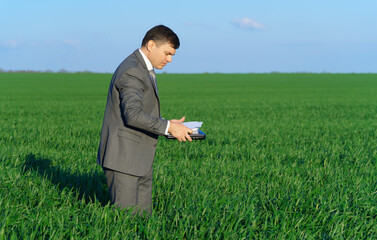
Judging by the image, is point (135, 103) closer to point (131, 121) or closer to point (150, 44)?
point (131, 121)

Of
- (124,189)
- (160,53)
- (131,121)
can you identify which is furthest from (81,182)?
(160,53)

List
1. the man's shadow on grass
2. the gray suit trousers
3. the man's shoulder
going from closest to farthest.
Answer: the man's shoulder, the gray suit trousers, the man's shadow on grass

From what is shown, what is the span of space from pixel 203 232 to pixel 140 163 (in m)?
0.84

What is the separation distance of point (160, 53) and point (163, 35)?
0.54ft

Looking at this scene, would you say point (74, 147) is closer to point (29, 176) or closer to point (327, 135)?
point (29, 176)

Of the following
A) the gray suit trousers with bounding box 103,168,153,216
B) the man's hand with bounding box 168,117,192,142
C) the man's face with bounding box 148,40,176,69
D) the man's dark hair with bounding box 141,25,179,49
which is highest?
the man's dark hair with bounding box 141,25,179,49

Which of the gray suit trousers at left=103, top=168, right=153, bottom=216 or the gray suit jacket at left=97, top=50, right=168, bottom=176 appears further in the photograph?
the gray suit trousers at left=103, top=168, right=153, bottom=216

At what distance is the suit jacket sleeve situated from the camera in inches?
140

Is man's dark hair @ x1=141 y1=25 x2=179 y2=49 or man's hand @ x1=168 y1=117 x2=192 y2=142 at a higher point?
man's dark hair @ x1=141 y1=25 x2=179 y2=49

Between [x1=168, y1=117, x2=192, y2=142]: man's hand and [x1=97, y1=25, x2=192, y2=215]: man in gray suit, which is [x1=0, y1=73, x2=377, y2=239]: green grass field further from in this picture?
[x1=168, y1=117, x2=192, y2=142]: man's hand

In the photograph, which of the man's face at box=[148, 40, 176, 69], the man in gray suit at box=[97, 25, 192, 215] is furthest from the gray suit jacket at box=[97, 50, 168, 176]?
the man's face at box=[148, 40, 176, 69]

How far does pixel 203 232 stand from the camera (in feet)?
12.3

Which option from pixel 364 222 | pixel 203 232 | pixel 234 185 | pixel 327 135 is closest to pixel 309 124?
pixel 327 135

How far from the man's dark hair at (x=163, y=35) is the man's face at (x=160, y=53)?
0.11ft
